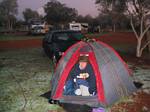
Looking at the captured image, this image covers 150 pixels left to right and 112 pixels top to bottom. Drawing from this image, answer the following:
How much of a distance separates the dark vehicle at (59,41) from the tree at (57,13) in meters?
52.1

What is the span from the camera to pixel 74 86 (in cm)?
773

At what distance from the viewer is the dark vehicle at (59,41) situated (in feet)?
45.2

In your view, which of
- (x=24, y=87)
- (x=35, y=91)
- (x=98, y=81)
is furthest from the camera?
(x=24, y=87)

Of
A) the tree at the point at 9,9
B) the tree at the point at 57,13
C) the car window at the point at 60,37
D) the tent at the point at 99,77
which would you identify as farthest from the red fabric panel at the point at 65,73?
the tree at the point at 9,9

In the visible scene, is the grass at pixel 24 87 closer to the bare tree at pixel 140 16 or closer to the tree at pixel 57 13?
the bare tree at pixel 140 16

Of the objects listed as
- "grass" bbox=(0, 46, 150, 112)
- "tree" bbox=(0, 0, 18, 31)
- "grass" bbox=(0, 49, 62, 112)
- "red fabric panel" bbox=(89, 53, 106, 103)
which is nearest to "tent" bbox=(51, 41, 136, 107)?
"red fabric panel" bbox=(89, 53, 106, 103)

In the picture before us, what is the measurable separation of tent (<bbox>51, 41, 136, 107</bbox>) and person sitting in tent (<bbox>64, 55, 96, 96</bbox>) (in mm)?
117

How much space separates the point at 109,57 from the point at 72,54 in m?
1.02

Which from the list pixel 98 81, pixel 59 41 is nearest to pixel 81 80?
pixel 98 81

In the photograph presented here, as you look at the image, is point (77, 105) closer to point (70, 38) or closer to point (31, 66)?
point (31, 66)

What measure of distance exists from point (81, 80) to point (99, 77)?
566 millimetres

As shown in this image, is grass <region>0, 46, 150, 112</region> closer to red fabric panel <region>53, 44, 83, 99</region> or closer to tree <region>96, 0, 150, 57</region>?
red fabric panel <region>53, 44, 83, 99</region>

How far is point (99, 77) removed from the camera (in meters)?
7.34

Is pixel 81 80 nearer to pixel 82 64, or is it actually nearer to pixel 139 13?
pixel 82 64
